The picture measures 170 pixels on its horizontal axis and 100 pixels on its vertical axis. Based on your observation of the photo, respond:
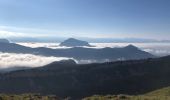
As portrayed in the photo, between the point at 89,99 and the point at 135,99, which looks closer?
the point at 135,99

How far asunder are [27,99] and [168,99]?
34.6 meters

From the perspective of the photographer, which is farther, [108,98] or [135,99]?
[108,98]

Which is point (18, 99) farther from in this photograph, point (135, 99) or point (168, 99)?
point (168, 99)

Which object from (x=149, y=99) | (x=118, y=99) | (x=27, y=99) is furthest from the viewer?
(x=27, y=99)

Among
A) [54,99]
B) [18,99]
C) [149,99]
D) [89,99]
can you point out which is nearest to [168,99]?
[149,99]

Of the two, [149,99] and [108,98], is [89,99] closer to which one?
[108,98]

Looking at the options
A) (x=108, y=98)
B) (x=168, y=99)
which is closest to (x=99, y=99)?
(x=108, y=98)

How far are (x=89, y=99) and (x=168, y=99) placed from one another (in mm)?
19852

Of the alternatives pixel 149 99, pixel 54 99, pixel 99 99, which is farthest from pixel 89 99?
pixel 149 99

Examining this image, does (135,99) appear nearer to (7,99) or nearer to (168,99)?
(168,99)

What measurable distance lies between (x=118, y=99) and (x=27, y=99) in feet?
75.9

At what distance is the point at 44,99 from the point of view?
291 ft

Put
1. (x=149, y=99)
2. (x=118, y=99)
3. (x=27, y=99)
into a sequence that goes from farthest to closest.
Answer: (x=27, y=99)
(x=118, y=99)
(x=149, y=99)

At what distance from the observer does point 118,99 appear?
81.8 m
